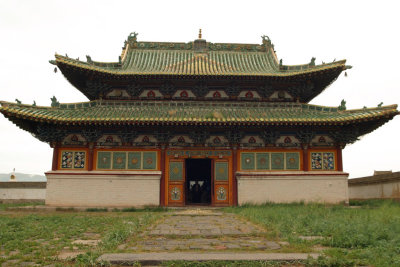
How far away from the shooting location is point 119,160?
18.9 meters

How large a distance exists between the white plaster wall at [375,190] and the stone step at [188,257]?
15.5 metres

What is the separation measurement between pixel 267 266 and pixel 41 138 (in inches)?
640

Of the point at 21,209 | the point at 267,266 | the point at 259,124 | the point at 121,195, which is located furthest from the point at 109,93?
the point at 267,266

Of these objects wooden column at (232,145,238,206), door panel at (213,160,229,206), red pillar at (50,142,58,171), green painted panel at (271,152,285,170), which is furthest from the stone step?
red pillar at (50,142,58,171)

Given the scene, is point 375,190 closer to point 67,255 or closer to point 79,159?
point 79,159

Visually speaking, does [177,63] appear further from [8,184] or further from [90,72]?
[8,184]

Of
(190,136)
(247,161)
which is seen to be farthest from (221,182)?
(190,136)

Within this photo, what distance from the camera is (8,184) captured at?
25.8 meters

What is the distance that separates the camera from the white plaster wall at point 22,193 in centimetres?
2573

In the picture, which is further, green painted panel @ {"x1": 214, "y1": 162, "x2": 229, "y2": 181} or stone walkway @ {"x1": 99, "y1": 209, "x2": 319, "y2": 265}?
green painted panel @ {"x1": 214, "y1": 162, "x2": 229, "y2": 181}

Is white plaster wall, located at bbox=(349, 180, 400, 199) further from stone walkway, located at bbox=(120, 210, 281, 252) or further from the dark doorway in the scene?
stone walkway, located at bbox=(120, 210, 281, 252)

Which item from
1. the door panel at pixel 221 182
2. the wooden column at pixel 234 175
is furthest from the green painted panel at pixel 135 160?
the wooden column at pixel 234 175

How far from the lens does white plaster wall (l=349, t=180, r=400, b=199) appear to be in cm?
1887

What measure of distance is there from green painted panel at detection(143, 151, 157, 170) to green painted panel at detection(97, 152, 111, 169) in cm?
199
